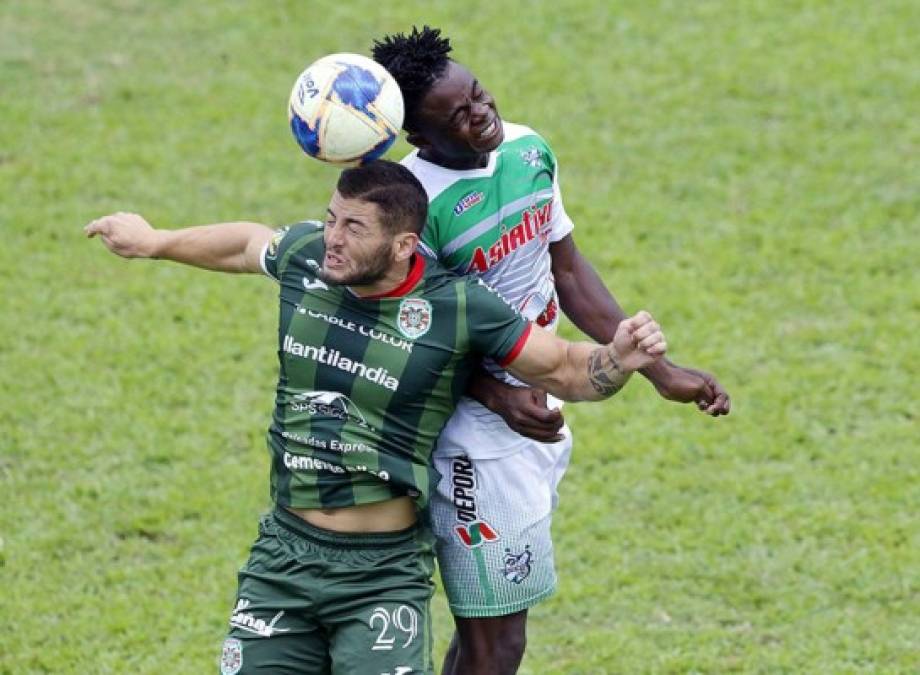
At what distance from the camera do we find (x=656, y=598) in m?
8.94

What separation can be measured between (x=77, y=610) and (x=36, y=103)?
671 cm

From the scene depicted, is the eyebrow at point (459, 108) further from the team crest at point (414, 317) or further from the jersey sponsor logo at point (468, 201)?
the team crest at point (414, 317)

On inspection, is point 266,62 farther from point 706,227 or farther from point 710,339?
point 710,339

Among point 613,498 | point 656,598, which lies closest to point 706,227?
point 613,498

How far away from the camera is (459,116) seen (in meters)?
6.48

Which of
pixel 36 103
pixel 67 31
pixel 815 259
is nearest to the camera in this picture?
pixel 815 259

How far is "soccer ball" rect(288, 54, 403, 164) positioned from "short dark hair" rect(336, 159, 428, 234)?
0.11 metres

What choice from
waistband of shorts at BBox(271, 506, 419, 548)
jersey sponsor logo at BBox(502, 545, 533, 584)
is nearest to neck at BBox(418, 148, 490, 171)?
waistband of shorts at BBox(271, 506, 419, 548)

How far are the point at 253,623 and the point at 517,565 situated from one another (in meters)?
1.05

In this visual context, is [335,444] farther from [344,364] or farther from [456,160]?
[456,160]

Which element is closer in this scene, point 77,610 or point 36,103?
point 77,610

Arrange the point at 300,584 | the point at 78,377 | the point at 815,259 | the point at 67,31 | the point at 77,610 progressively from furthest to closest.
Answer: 1. the point at 67,31
2. the point at 815,259
3. the point at 78,377
4. the point at 77,610
5. the point at 300,584

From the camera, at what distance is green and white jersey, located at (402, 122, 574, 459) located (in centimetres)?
668

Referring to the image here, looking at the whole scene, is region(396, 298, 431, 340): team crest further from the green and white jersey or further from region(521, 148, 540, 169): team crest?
region(521, 148, 540, 169): team crest
